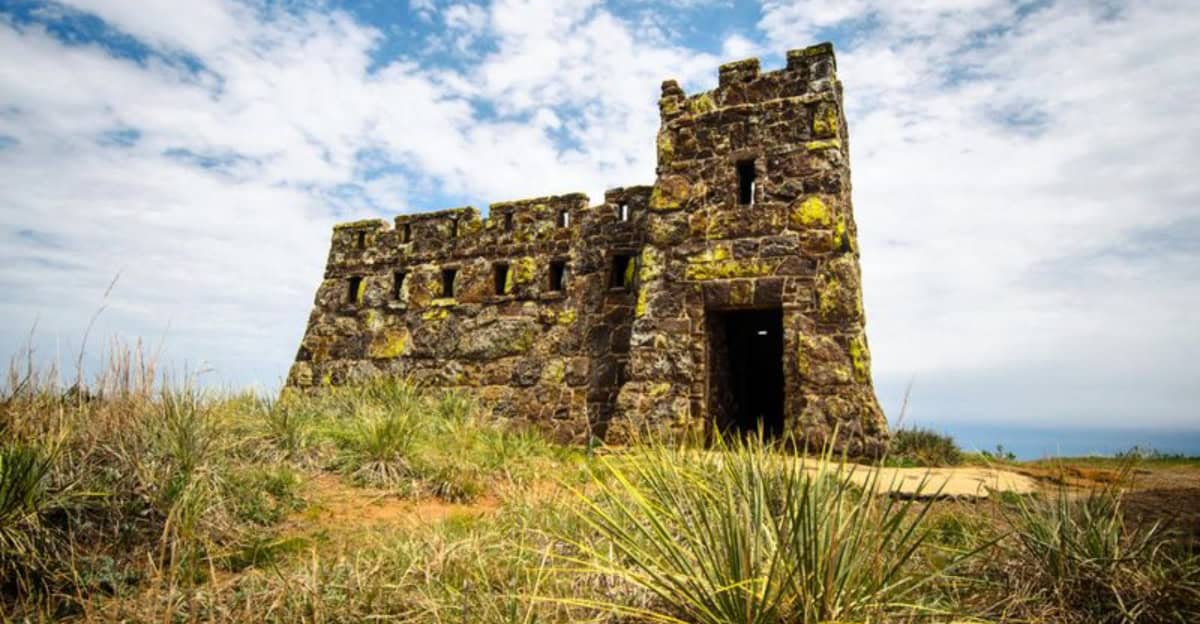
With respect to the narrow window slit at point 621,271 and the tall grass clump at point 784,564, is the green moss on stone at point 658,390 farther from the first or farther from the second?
the tall grass clump at point 784,564

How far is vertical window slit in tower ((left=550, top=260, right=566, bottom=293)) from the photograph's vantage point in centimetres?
975

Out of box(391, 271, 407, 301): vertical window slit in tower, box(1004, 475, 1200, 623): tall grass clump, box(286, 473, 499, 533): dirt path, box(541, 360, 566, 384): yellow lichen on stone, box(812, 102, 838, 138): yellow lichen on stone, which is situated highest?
box(812, 102, 838, 138): yellow lichen on stone

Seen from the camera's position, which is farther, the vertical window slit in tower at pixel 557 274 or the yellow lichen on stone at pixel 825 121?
the vertical window slit in tower at pixel 557 274

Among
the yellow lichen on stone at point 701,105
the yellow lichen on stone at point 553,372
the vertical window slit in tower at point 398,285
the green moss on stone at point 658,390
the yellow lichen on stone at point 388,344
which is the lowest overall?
the green moss on stone at point 658,390

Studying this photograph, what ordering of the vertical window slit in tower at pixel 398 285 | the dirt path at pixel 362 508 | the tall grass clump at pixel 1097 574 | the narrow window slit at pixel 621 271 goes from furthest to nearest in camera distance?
the vertical window slit in tower at pixel 398 285 < the narrow window slit at pixel 621 271 < the dirt path at pixel 362 508 < the tall grass clump at pixel 1097 574

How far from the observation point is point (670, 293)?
8016mm

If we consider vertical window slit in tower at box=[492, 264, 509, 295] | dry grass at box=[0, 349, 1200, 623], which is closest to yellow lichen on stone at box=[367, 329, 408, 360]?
vertical window slit in tower at box=[492, 264, 509, 295]

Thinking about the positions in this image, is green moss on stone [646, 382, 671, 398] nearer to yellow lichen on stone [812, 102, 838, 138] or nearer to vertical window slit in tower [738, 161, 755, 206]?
vertical window slit in tower [738, 161, 755, 206]

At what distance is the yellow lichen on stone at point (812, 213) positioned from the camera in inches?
290

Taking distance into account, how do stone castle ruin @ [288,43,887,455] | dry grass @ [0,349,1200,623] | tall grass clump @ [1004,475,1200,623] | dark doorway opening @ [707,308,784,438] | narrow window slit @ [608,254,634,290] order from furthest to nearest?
narrow window slit @ [608,254,634,290] < dark doorway opening @ [707,308,784,438] < stone castle ruin @ [288,43,887,455] < tall grass clump @ [1004,475,1200,623] < dry grass @ [0,349,1200,623]

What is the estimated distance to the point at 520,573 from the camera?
2824 millimetres

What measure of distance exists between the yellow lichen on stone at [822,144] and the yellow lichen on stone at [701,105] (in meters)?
1.42

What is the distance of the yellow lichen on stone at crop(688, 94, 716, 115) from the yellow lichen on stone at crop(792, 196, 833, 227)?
190 cm

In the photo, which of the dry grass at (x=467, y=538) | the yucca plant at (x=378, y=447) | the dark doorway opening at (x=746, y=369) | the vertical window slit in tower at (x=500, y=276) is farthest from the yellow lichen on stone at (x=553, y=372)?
the dry grass at (x=467, y=538)
